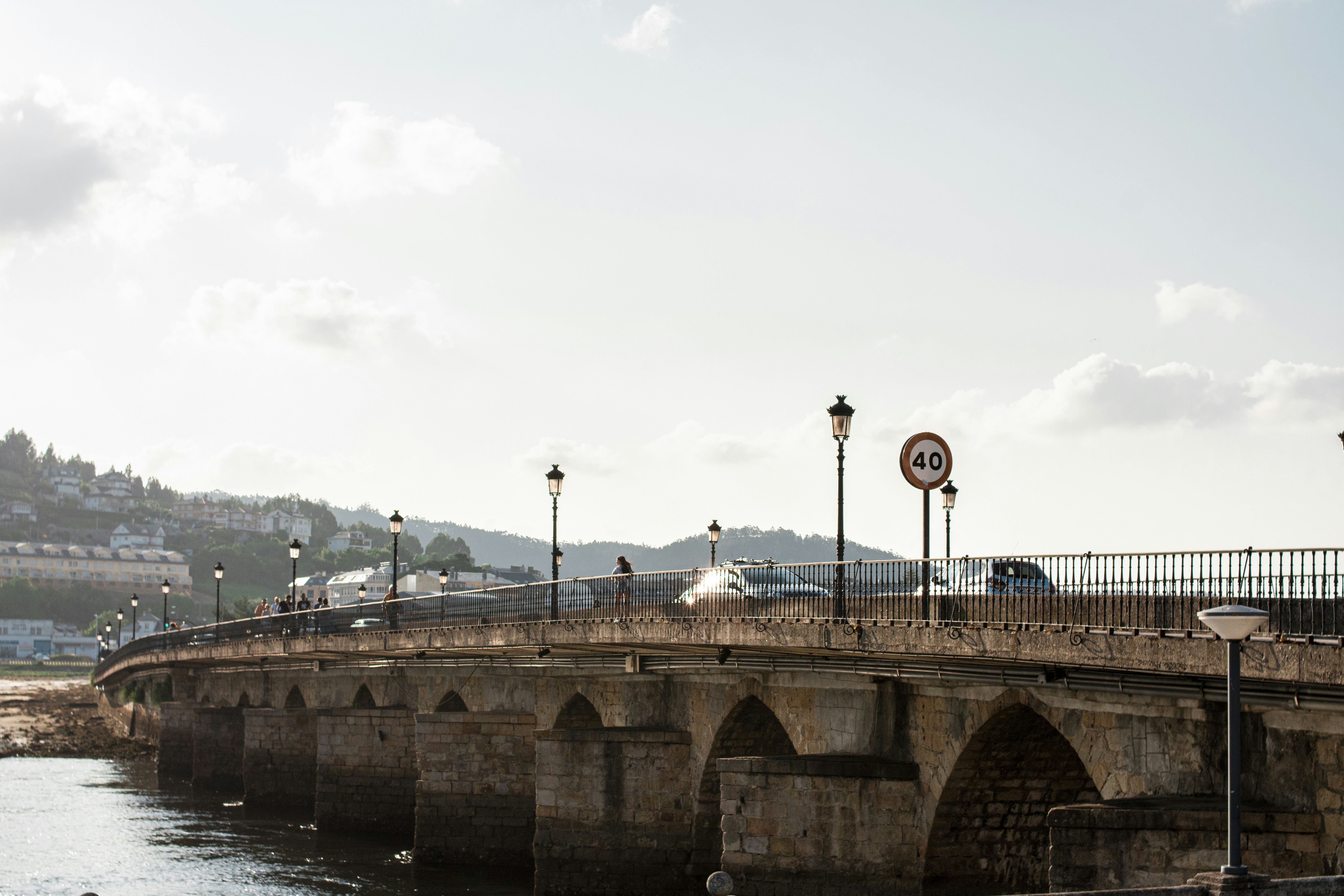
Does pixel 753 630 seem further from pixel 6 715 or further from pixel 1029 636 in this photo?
pixel 6 715

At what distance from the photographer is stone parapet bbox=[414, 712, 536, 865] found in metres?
30.3

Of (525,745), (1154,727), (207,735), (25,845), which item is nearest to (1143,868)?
(1154,727)

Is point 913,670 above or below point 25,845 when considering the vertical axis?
above

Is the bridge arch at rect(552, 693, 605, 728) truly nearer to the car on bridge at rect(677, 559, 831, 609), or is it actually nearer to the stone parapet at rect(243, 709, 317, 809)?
the car on bridge at rect(677, 559, 831, 609)

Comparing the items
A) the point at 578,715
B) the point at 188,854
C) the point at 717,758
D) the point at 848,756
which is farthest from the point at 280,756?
the point at 848,756

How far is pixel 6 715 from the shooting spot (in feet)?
242

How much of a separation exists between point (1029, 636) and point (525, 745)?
17773 mm

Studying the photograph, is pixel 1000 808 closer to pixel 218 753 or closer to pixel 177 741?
pixel 218 753

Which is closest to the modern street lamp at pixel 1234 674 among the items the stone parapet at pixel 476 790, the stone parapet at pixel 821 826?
the stone parapet at pixel 821 826

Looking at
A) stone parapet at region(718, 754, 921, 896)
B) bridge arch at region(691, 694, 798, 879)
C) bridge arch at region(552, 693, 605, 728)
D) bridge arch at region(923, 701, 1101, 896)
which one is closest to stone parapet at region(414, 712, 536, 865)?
bridge arch at region(552, 693, 605, 728)

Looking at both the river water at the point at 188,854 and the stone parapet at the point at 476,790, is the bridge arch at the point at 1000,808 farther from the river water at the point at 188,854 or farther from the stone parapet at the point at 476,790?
the stone parapet at the point at 476,790

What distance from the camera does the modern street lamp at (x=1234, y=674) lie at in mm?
10367

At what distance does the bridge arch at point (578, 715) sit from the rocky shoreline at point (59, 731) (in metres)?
40.6

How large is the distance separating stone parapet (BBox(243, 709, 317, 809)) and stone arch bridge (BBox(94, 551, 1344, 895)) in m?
7.62
